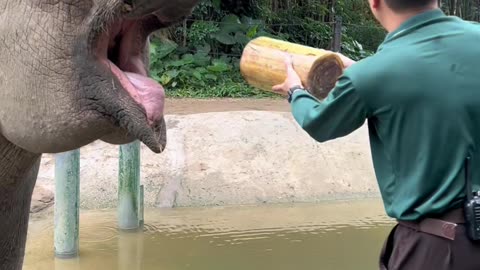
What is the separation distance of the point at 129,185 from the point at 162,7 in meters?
4.52

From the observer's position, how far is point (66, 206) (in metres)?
5.22

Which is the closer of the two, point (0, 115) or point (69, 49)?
point (69, 49)

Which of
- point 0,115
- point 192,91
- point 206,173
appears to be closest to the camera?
point 0,115

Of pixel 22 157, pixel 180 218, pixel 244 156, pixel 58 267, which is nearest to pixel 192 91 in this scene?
pixel 244 156

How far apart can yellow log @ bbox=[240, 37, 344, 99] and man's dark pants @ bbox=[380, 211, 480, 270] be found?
0.70 metres

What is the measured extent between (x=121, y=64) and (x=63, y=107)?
149mm

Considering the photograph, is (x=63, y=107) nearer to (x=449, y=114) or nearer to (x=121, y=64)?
(x=121, y=64)

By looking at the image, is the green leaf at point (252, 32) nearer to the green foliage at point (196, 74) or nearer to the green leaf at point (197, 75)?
the green foliage at point (196, 74)

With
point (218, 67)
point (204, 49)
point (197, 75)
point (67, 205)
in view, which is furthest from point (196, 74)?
point (67, 205)

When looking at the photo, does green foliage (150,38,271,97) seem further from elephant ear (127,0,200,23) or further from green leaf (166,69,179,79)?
elephant ear (127,0,200,23)

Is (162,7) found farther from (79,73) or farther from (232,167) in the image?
(232,167)

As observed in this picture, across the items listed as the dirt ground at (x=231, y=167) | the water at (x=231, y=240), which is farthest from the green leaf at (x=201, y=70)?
the water at (x=231, y=240)

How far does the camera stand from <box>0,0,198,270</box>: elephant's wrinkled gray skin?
1.48m

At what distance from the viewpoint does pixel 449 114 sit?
184 cm
